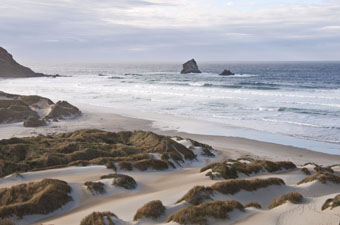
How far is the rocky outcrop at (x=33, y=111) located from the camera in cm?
3067

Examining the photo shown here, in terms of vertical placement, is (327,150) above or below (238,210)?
below

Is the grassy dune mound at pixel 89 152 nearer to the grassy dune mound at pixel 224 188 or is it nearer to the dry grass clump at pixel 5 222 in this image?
the grassy dune mound at pixel 224 188

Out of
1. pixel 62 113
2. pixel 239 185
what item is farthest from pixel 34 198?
pixel 62 113

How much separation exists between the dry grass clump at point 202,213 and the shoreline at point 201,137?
12.3 meters

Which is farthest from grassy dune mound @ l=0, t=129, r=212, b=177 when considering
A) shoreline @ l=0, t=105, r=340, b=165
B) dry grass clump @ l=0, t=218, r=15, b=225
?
dry grass clump @ l=0, t=218, r=15, b=225

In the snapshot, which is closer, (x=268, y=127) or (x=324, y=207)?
(x=324, y=207)

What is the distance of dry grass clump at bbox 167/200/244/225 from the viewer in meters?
7.83

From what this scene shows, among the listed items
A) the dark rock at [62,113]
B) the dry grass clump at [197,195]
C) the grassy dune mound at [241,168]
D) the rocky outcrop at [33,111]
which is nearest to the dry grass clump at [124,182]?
the dry grass clump at [197,195]

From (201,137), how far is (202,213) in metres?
18.3

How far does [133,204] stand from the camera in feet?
33.2

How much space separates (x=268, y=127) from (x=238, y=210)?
2239 centimetres

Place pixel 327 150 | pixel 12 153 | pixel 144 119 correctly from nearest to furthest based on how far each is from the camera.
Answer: pixel 12 153 < pixel 327 150 < pixel 144 119

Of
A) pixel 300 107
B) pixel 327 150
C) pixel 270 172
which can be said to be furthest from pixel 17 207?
pixel 300 107

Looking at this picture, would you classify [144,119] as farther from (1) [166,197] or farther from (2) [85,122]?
(1) [166,197]
